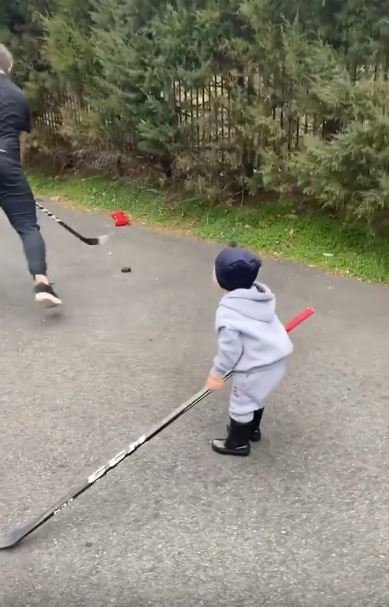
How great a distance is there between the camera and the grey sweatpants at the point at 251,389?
3379mm

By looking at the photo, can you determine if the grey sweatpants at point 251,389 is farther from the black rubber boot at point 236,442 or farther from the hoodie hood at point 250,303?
the hoodie hood at point 250,303

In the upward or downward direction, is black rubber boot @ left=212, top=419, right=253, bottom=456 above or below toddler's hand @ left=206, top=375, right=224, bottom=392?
below

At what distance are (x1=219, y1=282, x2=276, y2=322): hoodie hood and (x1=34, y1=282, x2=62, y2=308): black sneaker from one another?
2.09 metres

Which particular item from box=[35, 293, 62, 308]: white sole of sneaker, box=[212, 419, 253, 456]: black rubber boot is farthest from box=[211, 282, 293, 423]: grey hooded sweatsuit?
box=[35, 293, 62, 308]: white sole of sneaker

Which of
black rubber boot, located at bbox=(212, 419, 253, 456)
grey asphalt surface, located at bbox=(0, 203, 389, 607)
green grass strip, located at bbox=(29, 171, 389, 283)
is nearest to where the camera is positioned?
grey asphalt surface, located at bbox=(0, 203, 389, 607)

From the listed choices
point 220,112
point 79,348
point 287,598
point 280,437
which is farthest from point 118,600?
point 220,112

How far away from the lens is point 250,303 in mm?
3334

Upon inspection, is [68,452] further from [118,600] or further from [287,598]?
[287,598]

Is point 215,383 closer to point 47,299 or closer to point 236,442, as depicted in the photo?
point 236,442

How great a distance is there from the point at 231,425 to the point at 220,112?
4.12 meters

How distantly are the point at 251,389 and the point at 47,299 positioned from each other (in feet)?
7.19

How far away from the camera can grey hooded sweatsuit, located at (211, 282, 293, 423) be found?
3301 millimetres

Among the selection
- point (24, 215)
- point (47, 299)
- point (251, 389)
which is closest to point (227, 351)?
point (251, 389)

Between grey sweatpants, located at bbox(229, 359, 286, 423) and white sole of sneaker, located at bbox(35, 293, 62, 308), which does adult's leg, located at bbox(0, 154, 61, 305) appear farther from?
grey sweatpants, located at bbox(229, 359, 286, 423)
